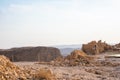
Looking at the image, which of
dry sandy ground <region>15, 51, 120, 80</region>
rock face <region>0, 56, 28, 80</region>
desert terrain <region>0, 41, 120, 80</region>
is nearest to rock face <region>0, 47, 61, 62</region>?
desert terrain <region>0, 41, 120, 80</region>

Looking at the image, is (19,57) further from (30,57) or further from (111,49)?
(111,49)

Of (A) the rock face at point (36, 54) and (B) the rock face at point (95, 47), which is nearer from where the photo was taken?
(B) the rock face at point (95, 47)

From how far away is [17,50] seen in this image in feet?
144

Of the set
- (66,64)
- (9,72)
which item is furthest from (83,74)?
(66,64)

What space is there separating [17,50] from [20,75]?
2989 cm

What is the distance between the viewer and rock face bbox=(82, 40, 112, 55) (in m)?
38.4

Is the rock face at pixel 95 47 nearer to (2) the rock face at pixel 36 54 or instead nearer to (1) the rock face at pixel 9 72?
(2) the rock face at pixel 36 54

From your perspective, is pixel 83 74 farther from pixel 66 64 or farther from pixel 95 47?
pixel 95 47

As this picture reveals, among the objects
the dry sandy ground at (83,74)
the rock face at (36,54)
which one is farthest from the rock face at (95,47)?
the dry sandy ground at (83,74)

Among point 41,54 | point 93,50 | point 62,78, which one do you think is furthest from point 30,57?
point 62,78

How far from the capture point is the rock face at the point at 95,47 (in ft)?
126

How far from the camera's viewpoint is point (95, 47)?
127ft

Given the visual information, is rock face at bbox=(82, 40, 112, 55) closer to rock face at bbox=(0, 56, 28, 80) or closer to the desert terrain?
the desert terrain

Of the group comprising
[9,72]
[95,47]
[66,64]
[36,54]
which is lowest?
[66,64]
